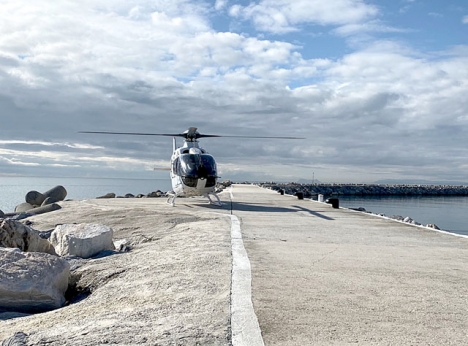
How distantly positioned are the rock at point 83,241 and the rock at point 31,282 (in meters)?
2.96

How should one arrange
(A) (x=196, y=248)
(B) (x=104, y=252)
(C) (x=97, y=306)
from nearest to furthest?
(C) (x=97, y=306)
(A) (x=196, y=248)
(B) (x=104, y=252)

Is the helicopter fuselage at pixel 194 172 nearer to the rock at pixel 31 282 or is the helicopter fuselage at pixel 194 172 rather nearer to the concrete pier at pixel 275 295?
the concrete pier at pixel 275 295

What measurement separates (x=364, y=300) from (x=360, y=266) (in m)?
2.31

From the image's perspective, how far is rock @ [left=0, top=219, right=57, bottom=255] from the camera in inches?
454

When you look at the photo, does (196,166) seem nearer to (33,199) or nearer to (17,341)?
(33,199)

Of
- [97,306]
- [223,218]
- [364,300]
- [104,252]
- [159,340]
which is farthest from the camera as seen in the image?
[223,218]

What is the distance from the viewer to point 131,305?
6.18 metres

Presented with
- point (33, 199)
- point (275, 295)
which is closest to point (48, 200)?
point (33, 199)

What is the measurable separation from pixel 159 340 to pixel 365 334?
6.39 ft

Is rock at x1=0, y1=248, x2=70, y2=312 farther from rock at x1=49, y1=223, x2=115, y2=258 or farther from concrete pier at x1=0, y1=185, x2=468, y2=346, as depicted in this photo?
rock at x1=49, y1=223, x2=115, y2=258

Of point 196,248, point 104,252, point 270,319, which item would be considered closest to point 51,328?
point 270,319

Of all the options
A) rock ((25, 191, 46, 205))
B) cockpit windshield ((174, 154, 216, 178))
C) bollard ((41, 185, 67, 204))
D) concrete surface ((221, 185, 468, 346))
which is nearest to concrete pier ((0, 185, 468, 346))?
Answer: concrete surface ((221, 185, 468, 346))

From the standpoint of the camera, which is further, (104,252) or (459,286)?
(104,252)

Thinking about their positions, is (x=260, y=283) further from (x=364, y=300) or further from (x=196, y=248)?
(x=196, y=248)
